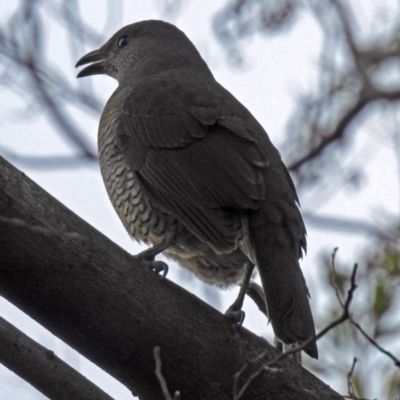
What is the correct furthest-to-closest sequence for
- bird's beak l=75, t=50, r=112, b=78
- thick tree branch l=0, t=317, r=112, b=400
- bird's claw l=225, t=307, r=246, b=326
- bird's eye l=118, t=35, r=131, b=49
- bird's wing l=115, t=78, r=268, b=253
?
bird's eye l=118, t=35, r=131, b=49, bird's beak l=75, t=50, r=112, b=78, bird's wing l=115, t=78, r=268, b=253, bird's claw l=225, t=307, r=246, b=326, thick tree branch l=0, t=317, r=112, b=400

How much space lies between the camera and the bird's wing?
380 centimetres

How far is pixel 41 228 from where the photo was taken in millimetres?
2889

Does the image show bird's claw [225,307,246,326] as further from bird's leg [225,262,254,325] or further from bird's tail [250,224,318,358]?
bird's tail [250,224,318,358]

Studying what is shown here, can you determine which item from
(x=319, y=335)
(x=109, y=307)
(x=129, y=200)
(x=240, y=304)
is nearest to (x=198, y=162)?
(x=129, y=200)

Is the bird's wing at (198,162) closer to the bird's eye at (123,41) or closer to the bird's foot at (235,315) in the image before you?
the bird's foot at (235,315)

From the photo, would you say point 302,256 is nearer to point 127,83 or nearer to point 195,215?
point 195,215

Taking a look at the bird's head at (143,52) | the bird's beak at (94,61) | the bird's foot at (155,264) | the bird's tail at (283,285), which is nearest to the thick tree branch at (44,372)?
the bird's foot at (155,264)

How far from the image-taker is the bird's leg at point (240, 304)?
341 cm

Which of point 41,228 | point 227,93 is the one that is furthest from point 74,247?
point 227,93

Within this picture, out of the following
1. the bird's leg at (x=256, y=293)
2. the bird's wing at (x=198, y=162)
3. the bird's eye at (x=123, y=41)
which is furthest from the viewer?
the bird's eye at (x=123, y=41)

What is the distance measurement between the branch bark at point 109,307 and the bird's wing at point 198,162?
62 cm

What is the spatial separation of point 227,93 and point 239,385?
212 cm

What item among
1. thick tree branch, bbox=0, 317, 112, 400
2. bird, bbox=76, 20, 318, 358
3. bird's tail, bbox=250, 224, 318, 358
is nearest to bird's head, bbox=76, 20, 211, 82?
bird, bbox=76, 20, 318, 358

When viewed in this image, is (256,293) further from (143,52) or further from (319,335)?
(143,52)
